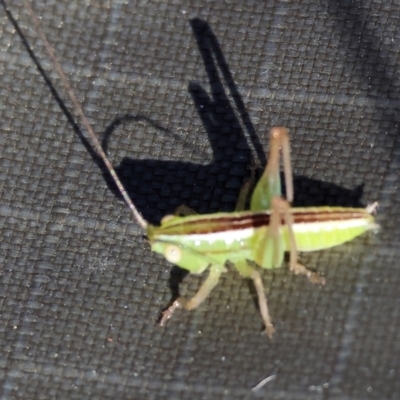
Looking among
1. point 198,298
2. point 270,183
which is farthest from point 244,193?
point 198,298

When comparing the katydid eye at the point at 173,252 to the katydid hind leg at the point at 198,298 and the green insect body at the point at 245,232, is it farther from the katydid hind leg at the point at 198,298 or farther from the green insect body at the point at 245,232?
the katydid hind leg at the point at 198,298

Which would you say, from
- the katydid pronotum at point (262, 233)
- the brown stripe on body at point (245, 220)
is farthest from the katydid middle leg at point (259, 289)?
the brown stripe on body at point (245, 220)

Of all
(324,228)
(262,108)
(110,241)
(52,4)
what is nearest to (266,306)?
(324,228)

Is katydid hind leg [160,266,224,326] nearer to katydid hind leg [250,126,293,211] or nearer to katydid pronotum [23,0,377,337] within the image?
katydid pronotum [23,0,377,337]

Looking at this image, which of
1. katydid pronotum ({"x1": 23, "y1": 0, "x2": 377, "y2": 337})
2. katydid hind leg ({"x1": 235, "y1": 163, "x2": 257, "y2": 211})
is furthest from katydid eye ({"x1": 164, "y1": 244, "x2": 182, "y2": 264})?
katydid hind leg ({"x1": 235, "y1": 163, "x2": 257, "y2": 211})

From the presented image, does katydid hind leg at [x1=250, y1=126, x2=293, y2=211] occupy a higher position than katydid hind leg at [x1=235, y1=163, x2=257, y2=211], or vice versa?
katydid hind leg at [x1=250, y1=126, x2=293, y2=211]

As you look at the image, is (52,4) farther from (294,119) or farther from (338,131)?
(338,131)
